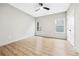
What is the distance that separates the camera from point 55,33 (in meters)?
1.83

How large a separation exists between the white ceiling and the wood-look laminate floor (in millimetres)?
513

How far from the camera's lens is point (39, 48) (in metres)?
1.75

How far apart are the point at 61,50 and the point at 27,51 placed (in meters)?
0.61

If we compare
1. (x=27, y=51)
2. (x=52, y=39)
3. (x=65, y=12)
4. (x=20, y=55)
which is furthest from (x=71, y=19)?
(x=20, y=55)

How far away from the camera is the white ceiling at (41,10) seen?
1.73m

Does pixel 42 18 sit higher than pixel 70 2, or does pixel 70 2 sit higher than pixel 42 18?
pixel 70 2

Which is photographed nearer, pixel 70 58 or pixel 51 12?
pixel 70 58

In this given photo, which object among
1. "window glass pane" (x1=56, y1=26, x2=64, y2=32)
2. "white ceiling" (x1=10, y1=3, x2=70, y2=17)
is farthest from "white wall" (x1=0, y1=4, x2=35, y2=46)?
"window glass pane" (x1=56, y1=26, x2=64, y2=32)

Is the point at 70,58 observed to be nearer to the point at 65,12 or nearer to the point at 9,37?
the point at 65,12

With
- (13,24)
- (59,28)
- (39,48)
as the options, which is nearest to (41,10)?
(59,28)

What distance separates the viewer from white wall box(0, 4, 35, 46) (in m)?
1.70

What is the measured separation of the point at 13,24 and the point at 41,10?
587 mm

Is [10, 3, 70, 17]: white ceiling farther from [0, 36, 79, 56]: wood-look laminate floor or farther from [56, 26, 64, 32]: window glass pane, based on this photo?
[0, 36, 79, 56]: wood-look laminate floor

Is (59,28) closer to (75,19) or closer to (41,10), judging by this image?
(75,19)
